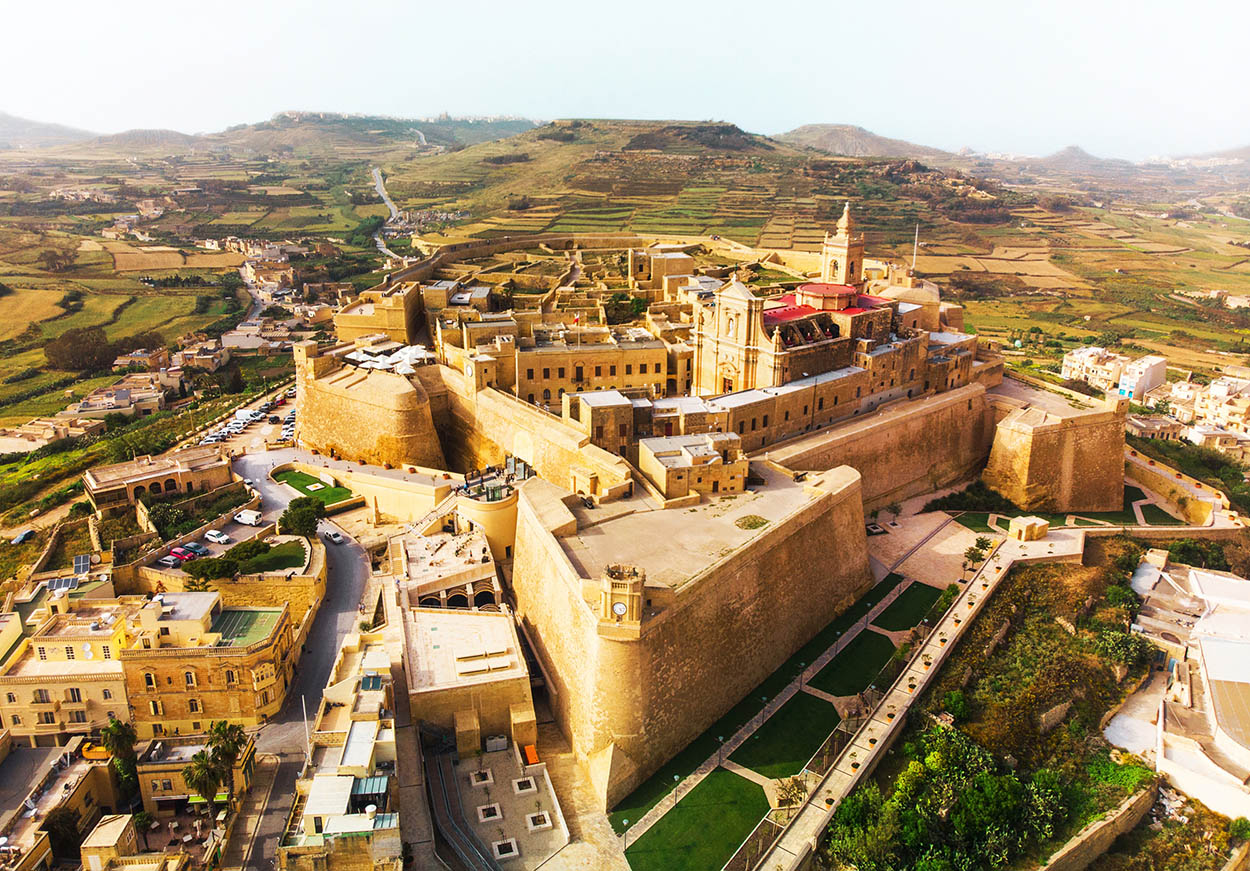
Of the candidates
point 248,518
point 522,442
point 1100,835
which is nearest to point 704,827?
point 1100,835

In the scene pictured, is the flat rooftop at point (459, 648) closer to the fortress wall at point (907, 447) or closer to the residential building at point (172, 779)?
Result: the residential building at point (172, 779)

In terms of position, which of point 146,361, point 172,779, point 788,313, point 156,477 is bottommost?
point 172,779

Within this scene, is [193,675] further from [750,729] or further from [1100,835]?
[1100,835]

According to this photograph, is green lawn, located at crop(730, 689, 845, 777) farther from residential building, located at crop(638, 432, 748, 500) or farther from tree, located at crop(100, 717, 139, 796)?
tree, located at crop(100, 717, 139, 796)

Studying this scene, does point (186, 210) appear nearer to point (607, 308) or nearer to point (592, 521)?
point (607, 308)

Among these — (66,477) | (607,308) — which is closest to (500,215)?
(607,308)

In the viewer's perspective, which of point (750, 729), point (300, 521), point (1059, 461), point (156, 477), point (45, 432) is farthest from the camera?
point (45, 432)

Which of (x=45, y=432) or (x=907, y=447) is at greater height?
(x=907, y=447)

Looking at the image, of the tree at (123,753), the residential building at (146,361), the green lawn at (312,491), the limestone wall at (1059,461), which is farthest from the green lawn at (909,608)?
the residential building at (146,361)
